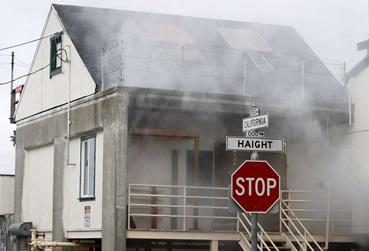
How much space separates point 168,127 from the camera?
17391mm

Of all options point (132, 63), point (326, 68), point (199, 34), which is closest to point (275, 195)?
point (132, 63)

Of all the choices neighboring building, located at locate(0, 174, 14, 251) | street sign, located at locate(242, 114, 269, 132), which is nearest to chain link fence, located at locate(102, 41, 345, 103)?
street sign, located at locate(242, 114, 269, 132)

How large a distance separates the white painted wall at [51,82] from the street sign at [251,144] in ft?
23.8

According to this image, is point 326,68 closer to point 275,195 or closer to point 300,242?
point 300,242

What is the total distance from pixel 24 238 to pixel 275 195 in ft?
40.0

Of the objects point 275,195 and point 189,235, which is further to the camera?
point 189,235

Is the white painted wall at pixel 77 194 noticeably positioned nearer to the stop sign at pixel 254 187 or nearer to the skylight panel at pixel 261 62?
the skylight panel at pixel 261 62

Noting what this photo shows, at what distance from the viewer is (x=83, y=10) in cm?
2027

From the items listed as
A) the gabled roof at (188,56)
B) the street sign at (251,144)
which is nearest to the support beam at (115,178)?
the gabled roof at (188,56)

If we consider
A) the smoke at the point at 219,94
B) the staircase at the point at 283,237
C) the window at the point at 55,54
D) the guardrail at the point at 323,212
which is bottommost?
the staircase at the point at 283,237

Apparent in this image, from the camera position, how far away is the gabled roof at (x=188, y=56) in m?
17.0

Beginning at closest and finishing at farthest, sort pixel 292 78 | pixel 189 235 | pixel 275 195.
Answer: pixel 275 195 → pixel 189 235 → pixel 292 78

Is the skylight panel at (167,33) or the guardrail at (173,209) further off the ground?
the skylight panel at (167,33)

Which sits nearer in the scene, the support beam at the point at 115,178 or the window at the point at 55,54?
the support beam at the point at 115,178
